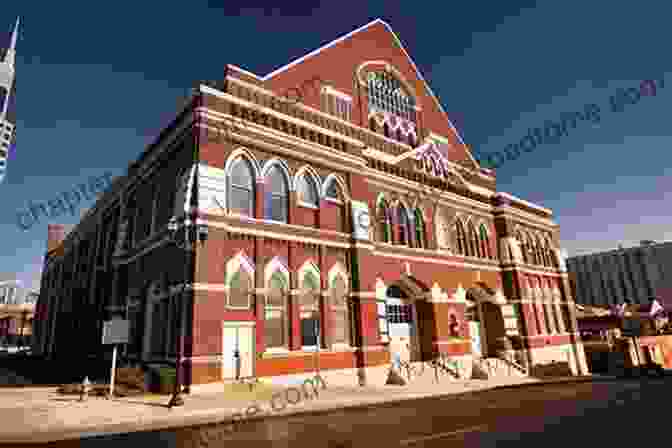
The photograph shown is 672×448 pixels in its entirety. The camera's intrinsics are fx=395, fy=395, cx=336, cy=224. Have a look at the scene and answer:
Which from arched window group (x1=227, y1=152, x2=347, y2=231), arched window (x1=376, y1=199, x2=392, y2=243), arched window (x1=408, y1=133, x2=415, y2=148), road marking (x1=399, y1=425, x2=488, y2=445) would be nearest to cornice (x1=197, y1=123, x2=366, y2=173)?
arched window group (x1=227, y1=152, x2=347, y2=231)

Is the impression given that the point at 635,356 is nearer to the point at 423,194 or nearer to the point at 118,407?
the point at 423,194

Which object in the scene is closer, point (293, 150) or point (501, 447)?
point (501, 447)

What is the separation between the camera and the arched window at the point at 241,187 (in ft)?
52.6

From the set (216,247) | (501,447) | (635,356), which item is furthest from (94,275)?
(635,356)

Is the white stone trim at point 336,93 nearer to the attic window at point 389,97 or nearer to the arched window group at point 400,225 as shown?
the attic window at point 389,97

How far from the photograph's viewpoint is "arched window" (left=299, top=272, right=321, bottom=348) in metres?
16.4

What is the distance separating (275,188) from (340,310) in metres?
6.26

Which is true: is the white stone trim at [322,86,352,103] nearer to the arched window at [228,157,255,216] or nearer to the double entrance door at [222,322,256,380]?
the arched window at [228,157,255,216]

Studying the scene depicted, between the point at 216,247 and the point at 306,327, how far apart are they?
16.9 feet

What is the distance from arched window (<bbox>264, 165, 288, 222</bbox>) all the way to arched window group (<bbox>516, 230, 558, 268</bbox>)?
850 inches

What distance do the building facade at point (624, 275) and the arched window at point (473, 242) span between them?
263 ft

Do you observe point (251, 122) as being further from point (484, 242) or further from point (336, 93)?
point (484, 242)

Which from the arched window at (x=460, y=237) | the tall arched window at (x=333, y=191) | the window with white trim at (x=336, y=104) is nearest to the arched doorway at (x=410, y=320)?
the arched window at (x=460, y=237)

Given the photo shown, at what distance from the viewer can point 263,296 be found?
15422 millimetres
